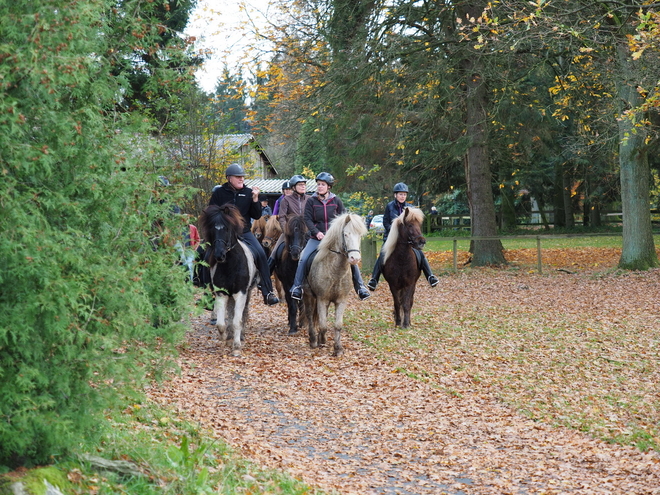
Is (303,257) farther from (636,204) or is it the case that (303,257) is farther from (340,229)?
(636,204)

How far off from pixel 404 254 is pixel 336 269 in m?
2.10

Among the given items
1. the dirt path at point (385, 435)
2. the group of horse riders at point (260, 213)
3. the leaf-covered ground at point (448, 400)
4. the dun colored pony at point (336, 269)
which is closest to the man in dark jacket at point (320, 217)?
the group of horse riders at point (260, 213)

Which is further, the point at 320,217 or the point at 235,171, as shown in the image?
the point at 320,217

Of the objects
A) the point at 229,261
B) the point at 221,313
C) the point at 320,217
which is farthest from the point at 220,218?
the point at 320,217

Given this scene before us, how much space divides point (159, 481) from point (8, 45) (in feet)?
9.07

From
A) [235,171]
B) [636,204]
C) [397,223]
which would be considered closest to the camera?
[235,171]

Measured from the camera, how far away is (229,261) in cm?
1058

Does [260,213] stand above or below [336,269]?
above

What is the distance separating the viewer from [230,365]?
392 inches

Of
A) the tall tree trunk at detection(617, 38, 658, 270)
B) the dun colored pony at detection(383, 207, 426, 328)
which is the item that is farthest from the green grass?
the tall tree trunk at detection(617, 38, 658, 270)

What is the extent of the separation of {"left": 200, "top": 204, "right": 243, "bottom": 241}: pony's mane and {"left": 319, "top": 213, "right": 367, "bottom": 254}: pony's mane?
1242 millimetres

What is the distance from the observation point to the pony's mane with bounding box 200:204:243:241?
10359 millimetres

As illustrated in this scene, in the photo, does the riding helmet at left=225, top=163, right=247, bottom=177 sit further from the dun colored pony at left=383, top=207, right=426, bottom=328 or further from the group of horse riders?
the dun colored pony at left=383, top=207, right=426, bottom=328

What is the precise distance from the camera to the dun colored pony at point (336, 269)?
10359 mm
